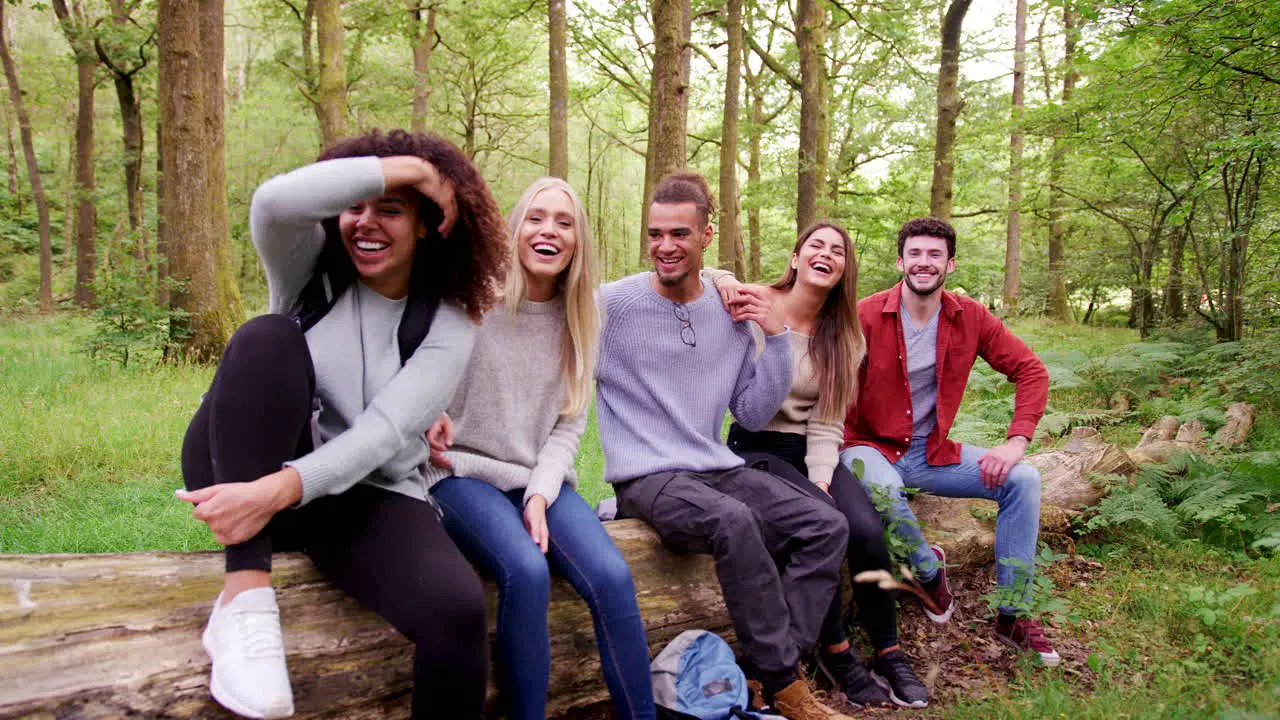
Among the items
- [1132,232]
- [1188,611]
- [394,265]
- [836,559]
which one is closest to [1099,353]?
[1132,232]

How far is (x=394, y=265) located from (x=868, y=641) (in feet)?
9.24

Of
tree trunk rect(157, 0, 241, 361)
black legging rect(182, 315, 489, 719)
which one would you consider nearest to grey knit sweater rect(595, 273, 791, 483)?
black legging rect(182, 315, 489, 719)

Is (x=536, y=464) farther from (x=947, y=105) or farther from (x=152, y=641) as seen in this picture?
(x=947, y=105)

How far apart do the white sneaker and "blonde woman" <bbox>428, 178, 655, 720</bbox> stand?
2.23 ft

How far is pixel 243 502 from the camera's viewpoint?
6.52 ft

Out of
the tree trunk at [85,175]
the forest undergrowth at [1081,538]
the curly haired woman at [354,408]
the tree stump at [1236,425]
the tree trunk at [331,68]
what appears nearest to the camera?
the curly haired woman at [354,408]

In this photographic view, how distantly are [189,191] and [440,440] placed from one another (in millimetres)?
6593

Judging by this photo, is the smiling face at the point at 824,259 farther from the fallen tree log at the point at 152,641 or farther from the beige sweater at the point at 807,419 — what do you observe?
the fallen tree log at the point at 152,641

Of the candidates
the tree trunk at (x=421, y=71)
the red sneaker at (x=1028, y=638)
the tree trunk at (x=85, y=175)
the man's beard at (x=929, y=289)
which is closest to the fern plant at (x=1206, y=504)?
the red sneaker at (x=1028, y=638)

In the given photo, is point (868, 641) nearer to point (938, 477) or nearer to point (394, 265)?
point (938, 477)

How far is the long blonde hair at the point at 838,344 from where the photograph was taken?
3648mm

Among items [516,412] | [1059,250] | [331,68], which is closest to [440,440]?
[516,412]

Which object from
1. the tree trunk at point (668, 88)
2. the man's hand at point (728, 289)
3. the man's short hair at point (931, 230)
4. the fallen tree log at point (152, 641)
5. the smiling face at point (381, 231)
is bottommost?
the fallen tree log at point (152, 641)

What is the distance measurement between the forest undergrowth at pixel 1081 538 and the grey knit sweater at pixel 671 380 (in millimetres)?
1324
